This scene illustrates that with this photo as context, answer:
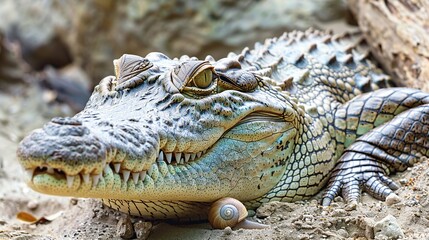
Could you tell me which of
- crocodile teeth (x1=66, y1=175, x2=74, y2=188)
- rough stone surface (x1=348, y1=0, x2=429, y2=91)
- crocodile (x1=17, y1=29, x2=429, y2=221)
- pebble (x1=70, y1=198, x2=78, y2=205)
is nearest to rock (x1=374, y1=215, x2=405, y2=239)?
crocodile (x1=17, y1=29, x2=429, y2=221)

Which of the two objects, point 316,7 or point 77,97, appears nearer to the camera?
point 316,7

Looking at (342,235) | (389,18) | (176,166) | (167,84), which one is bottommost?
(342,235)

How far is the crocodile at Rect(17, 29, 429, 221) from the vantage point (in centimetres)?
292

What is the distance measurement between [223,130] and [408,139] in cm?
148

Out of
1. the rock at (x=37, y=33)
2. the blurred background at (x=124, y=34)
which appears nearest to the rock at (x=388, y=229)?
the blurred background at (x=124, y=34)

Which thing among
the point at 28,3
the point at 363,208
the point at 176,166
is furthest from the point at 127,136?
the point at 28,3

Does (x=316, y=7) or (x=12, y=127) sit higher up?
(x=316, y=7)

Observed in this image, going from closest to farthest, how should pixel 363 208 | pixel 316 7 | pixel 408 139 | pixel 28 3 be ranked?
1. pixel 363 208
2. pixel 408 139
3. pixel 316 7
4. pixel 28 3

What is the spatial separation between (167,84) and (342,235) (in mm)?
1376

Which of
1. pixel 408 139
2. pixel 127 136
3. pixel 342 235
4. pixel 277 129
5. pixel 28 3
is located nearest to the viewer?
pixel 127 136

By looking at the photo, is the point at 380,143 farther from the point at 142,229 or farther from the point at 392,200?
the point at 142,229

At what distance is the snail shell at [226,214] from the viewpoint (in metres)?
3.51

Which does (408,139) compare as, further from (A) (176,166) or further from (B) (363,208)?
(A) (176,166)

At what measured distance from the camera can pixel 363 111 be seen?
4.49 metres
